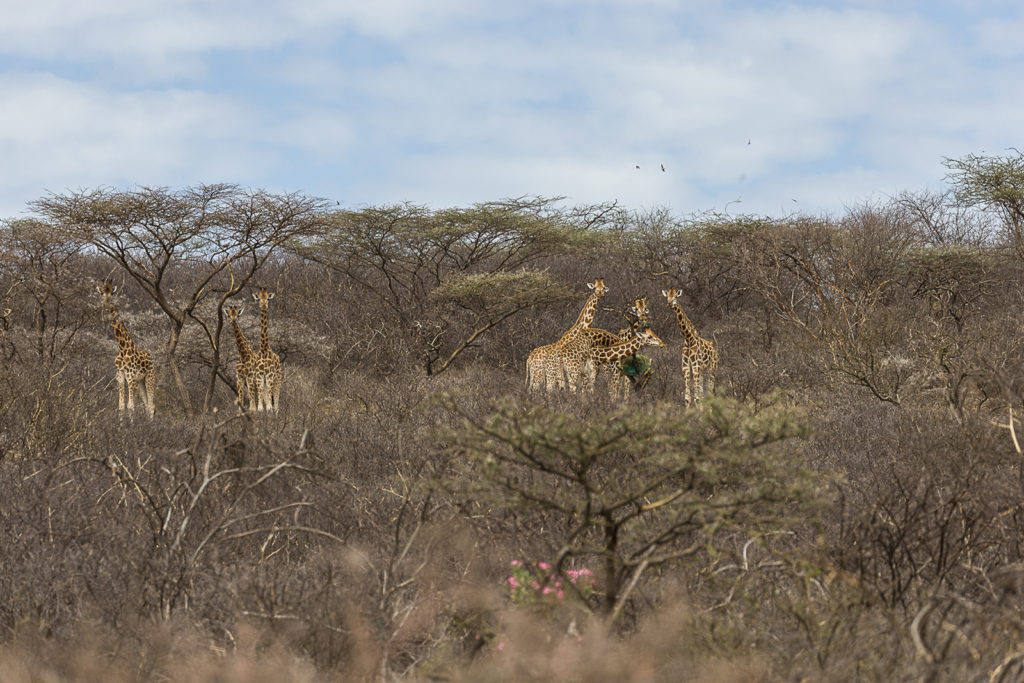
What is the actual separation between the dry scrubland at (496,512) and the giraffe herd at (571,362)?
547 mm

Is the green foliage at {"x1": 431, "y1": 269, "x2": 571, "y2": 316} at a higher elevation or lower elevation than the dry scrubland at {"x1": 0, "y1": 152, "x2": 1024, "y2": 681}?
higher

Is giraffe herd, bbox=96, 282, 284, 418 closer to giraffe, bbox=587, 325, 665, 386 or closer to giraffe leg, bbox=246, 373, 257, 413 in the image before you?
giraffe leg, bbox=246, 373, 257, 413

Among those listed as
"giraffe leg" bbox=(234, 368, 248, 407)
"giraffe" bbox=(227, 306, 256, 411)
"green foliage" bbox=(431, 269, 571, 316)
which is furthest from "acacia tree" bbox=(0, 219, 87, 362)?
"green foliage" bbox=(431, 269, 571, 316)

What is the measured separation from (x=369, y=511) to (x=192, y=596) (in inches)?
71.5

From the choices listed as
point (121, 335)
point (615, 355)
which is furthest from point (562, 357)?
point (121, 335)

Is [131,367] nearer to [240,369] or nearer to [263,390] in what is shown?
[240,369]

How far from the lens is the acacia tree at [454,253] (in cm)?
1504

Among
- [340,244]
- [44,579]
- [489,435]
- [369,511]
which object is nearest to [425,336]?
[340,244]

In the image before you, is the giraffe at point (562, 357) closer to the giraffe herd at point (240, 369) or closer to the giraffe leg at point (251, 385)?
the giraffe herd at point (240, 369)

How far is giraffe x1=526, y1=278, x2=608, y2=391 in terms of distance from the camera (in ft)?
35.2

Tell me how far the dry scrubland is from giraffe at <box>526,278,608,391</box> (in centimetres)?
64

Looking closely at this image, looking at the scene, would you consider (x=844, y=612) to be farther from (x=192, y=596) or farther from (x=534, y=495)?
(x=192, y=596)

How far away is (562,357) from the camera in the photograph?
35.9 feet

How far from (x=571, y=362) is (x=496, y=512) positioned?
554 cm
